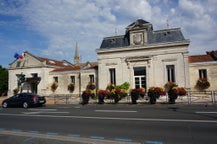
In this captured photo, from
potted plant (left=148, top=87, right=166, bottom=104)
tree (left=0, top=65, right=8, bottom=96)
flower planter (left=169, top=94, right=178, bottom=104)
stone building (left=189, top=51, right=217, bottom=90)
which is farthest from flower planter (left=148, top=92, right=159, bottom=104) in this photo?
tree (left=0, top=65, right=8, bottom=96)

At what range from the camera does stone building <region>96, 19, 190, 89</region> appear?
2047 cm

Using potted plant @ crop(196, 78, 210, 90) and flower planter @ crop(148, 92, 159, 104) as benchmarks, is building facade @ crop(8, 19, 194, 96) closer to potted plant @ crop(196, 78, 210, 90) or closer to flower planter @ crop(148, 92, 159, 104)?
potted plant @ crop(196, 78, 210, 90)

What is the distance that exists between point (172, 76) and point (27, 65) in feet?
77.2

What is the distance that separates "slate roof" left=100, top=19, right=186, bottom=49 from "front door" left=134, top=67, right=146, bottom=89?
11.5ft

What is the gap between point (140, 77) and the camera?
2230 cm

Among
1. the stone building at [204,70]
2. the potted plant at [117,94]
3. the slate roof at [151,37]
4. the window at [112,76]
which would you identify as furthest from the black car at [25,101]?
the stone building at [204,70]

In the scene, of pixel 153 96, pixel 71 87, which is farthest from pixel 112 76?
pixel 153 96

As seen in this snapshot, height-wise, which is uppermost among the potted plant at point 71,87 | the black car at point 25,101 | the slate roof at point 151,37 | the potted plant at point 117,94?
the slate roof at point 151,37

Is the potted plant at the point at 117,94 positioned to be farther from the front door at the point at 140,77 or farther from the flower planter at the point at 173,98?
the front door at the point at 140,77

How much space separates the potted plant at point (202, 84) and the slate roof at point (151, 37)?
5.06 meters

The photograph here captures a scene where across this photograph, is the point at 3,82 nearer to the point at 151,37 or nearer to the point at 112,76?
the point at 112,76

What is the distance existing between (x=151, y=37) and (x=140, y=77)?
5.27 metres

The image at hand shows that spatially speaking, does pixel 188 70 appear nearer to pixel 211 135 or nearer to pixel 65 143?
pixel 211 135

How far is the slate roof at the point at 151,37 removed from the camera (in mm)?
21438
